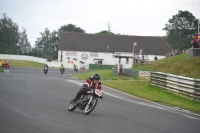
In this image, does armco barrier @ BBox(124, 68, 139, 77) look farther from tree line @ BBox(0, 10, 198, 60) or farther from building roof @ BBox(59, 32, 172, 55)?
tree line @ BBox(0, 10, 198, 60)

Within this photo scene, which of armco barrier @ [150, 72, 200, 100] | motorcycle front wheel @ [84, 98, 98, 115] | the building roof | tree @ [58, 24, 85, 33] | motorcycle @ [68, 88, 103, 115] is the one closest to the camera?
motorcycle @ [68, 88, 103, 115]

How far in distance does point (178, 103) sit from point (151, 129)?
32.0 feet

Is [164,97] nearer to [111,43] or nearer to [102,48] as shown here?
[102,48]

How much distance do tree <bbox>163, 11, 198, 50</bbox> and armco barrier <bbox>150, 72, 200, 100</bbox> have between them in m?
80.2

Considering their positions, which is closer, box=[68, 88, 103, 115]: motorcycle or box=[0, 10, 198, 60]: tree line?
box=[68, 88, 103, 115]: motorcycle

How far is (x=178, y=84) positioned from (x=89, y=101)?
1135 centimetres

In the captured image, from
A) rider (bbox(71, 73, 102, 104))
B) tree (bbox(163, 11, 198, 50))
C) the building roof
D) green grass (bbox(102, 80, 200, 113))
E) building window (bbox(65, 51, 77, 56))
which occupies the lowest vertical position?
green grass (bbox(102, 80, 200, 113))

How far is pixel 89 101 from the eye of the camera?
12.9 m

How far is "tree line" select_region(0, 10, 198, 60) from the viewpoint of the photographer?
106 m

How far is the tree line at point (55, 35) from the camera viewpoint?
106 metres

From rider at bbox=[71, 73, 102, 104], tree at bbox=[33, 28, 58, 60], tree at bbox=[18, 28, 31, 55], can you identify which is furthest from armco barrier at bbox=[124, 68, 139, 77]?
tree at bbox=[18, 28, 31, 55]

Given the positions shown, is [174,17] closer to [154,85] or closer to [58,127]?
[154,85]

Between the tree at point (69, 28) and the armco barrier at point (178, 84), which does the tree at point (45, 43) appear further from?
the armco barrier at point (178, 84)

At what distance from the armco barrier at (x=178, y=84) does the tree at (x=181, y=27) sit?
80181 mm
